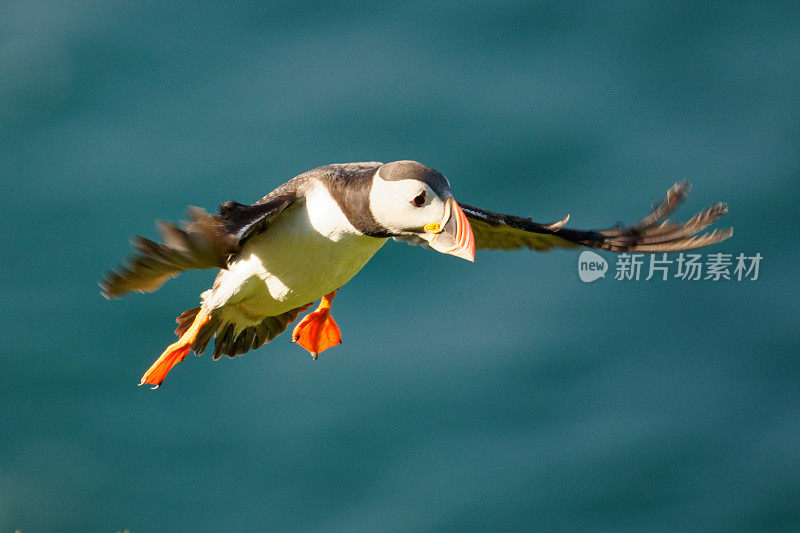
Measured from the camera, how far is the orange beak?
140 inches

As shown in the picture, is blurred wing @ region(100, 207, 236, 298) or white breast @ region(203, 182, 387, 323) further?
white breast @ region(203, 182, 387, 323)

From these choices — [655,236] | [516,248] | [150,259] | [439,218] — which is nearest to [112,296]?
[150,259]

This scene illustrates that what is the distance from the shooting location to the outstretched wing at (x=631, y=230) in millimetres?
4461

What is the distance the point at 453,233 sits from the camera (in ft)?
11.7

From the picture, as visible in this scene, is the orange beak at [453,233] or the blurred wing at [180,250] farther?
the orange beak at [453,233]

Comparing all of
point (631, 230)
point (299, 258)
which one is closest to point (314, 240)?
point (299, 258)

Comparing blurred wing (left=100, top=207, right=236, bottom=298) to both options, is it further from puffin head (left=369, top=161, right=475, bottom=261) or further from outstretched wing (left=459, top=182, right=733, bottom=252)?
outstretched wing (left=459, top=182, right=733, bottom=252)

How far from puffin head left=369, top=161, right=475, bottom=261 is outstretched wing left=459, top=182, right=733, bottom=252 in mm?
766

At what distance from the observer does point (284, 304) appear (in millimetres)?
4293

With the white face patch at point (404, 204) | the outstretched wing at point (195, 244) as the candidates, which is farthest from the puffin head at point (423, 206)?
the outstretched wing at point (195, 244)

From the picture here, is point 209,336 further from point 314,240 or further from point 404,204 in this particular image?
point 404,204

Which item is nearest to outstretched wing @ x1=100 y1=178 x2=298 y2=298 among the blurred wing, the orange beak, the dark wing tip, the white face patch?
the blurred wing

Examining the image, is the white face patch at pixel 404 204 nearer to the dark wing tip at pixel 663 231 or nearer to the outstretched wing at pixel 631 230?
the outstretched wing at pixel 631 230

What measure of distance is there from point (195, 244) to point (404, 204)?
2.38 feet
